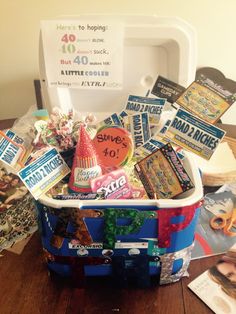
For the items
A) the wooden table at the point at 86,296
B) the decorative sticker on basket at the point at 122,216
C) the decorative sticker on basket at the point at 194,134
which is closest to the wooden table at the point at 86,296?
the wooden table at the point at 86,296

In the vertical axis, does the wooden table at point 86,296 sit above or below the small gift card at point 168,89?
below

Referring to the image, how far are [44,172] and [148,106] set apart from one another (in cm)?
29

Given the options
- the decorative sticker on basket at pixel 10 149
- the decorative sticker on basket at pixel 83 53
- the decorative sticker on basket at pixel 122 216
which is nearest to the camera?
the decorative sticker on basket at pixel 122 216

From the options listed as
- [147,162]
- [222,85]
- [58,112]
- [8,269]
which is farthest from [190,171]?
[8,269]

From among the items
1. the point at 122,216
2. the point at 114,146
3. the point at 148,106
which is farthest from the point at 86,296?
the point at 148,106

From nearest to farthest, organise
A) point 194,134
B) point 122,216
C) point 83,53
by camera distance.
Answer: point 122,216, point 194,134, point 83,53

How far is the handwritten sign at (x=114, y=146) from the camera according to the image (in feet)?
2.04

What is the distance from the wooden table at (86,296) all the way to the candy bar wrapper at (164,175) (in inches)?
7.1

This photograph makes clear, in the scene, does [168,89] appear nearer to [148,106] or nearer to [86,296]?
[148,106]

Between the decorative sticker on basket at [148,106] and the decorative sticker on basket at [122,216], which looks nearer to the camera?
the decorative sticker on basket at [122,216]

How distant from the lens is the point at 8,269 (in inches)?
24.0

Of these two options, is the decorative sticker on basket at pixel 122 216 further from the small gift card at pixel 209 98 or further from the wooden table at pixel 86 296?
the small gift card at pixel 209 98

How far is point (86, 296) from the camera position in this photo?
561 mm

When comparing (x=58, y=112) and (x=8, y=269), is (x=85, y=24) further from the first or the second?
(x=8, y=269)
